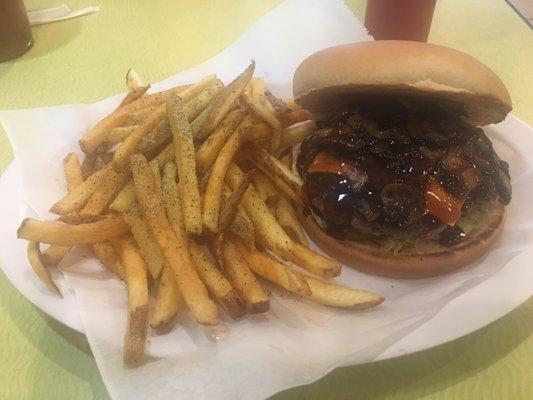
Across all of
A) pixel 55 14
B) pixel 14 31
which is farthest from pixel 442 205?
pixel 55 14

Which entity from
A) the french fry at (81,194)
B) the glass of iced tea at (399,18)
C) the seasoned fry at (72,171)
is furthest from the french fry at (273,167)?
the glass of iced tea at (399,18)

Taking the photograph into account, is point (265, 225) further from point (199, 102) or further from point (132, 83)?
point (132, 83)

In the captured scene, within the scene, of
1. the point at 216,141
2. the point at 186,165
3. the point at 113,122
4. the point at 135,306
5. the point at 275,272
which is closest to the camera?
the point at 135,306

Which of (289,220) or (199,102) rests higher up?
(199,102)

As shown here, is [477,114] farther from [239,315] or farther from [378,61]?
[239,315]

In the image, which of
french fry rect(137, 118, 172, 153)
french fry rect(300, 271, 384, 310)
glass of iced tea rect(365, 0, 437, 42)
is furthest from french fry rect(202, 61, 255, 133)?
glass of iced tea rect(365, 0, 437, 42)

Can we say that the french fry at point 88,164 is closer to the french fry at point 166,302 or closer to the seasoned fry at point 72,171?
the seasoned fry at point 72,171
